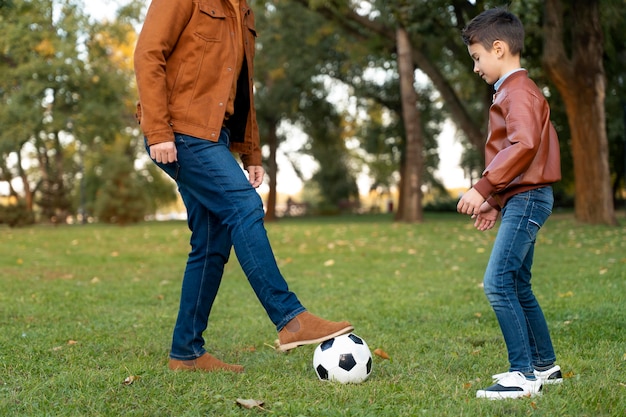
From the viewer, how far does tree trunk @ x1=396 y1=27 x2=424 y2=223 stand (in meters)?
21.5

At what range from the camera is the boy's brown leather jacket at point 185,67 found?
12.2 feet

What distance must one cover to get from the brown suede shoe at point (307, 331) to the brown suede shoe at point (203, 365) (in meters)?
0.52

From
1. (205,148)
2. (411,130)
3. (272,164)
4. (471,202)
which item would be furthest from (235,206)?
(272,164)

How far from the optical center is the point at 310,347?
15.8 ft

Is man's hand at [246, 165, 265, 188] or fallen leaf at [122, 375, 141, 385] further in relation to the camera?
man's hand at [246, 165, 265, 188]

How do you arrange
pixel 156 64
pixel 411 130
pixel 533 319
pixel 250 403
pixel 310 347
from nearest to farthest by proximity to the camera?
pixel 250 403 < pixel 533 319 < pixel 156 64 < pixel 310 347 < pixel 411 130

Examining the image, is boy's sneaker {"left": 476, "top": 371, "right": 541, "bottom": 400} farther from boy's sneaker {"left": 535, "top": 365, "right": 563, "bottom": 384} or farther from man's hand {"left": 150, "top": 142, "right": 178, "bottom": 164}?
man's hand {"left": 150, "top": 142, "right": 178, "bottom": 164}

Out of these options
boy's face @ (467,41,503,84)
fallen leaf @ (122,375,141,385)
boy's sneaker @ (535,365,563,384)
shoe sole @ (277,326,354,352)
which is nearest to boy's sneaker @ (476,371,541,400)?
boy's sneaker @ (535,365,563,384)

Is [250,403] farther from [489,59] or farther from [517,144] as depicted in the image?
[489,59]

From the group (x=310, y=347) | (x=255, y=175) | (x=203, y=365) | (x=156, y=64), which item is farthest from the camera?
(x=310, y=347)

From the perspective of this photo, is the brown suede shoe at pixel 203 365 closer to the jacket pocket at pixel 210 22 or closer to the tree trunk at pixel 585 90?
the jacket pocket at pixel 210 22

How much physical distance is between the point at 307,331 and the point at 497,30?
1.77m

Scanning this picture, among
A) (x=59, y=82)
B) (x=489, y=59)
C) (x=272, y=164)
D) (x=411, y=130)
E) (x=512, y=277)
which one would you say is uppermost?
(x=59, y=82)

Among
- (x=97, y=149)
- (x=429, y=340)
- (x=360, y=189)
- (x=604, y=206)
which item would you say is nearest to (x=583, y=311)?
(x=429, y=340)
